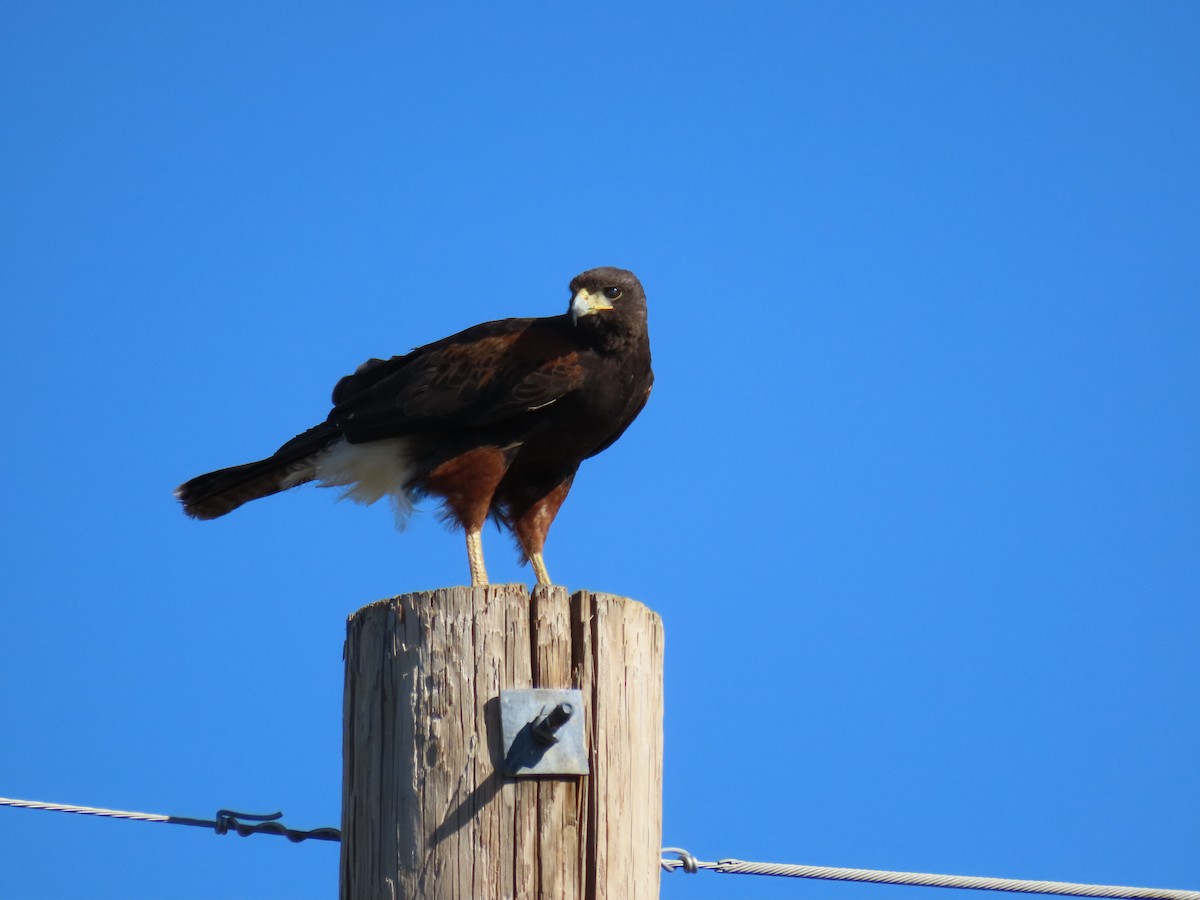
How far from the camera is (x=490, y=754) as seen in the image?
3.03m

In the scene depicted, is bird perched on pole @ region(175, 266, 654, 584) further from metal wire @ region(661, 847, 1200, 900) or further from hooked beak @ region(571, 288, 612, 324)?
metal wire @ region(661, 847, 1200, 900)

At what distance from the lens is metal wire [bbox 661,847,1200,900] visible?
3504 millimetres

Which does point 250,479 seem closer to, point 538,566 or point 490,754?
point 538,566

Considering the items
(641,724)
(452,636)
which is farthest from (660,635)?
(452,636)

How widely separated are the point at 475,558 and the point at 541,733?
10.8ft

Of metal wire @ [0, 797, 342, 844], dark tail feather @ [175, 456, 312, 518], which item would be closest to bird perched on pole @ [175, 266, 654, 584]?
dark tail feather @ [175, 456, 312, 518]

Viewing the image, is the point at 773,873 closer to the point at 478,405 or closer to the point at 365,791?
the point at 365,791

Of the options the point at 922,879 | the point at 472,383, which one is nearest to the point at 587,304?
the point at 472,383

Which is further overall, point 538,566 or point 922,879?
point 538,566

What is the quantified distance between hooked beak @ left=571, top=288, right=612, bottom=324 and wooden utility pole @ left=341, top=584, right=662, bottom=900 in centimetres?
325

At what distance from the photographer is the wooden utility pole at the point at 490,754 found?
2979 mm

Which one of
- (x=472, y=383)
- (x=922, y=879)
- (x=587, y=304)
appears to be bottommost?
(x=922, y=879)

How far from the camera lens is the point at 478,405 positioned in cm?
627

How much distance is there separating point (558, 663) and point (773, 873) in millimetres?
1020
